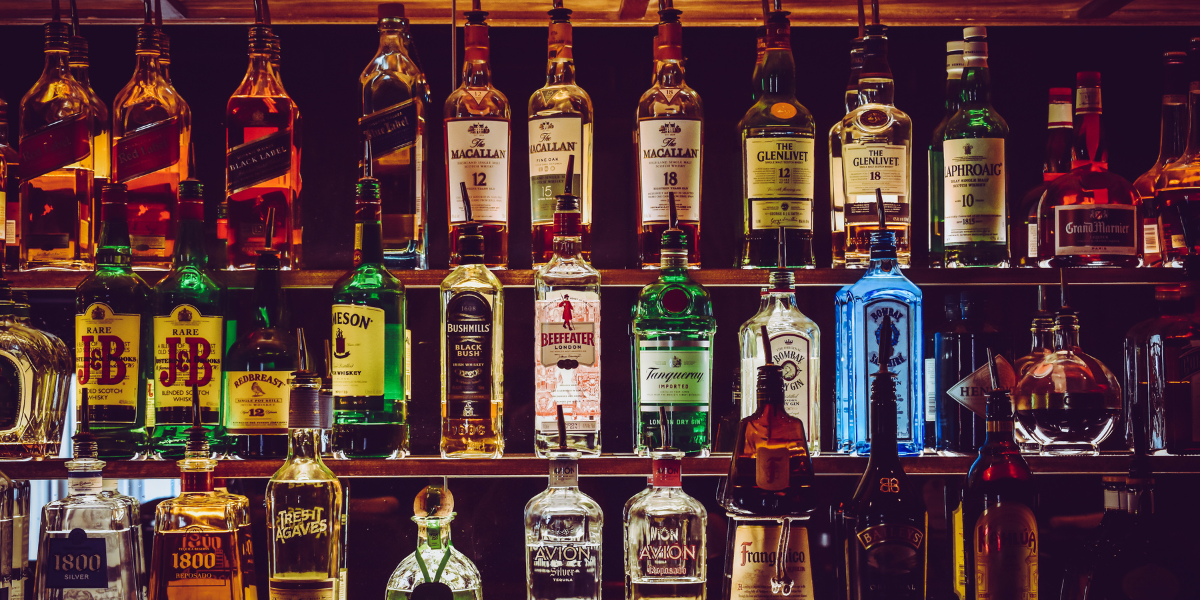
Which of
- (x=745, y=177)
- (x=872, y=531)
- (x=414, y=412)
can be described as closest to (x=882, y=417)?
(x=872, y=531)

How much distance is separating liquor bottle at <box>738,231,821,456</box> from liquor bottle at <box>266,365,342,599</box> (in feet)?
2.36

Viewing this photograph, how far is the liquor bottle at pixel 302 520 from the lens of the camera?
62.0 inches

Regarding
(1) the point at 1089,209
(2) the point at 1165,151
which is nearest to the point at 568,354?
(1) the point at 1089,209

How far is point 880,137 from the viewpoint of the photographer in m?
1.69

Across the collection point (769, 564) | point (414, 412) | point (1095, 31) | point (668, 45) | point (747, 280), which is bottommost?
point (769, 564)

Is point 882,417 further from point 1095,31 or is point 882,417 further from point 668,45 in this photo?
point 1095,31

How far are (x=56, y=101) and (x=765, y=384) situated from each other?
1363 millimetres

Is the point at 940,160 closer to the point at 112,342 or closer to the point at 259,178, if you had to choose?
the point at 259,178

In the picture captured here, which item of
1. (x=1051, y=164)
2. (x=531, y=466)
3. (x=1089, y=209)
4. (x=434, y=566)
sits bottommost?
(x=434, y=566)

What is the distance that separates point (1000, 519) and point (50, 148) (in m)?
1.74

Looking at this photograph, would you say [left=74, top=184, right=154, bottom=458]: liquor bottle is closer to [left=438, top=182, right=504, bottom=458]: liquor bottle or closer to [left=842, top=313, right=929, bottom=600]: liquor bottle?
[left=438, top=182, right=504, bottom=458]: liquor bottle

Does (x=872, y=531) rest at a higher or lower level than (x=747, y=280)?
lower

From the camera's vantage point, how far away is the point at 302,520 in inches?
62.4

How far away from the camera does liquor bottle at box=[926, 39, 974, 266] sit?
175 centimetres
